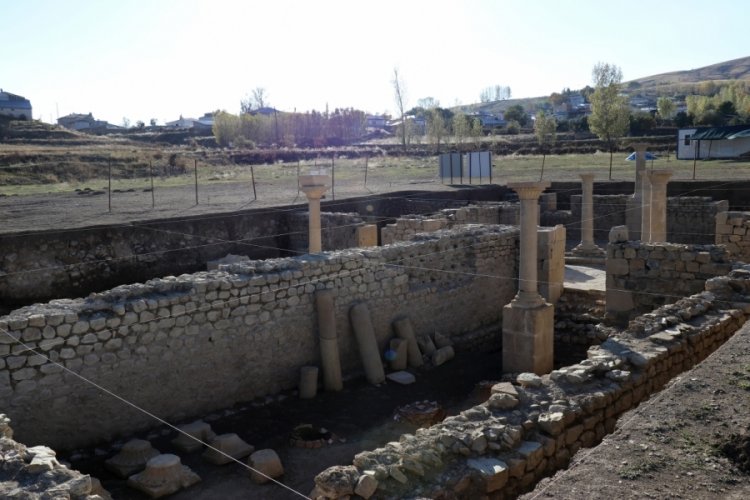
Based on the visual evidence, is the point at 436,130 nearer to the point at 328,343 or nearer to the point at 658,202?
the point at 658,202

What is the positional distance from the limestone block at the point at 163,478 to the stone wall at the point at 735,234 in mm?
13181

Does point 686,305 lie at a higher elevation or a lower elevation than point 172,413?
higher

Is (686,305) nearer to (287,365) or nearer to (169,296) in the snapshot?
(287,365)

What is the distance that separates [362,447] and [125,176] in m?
37.7

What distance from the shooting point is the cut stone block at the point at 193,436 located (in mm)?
8609

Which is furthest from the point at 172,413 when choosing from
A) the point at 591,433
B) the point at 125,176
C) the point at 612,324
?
the point at 125,176

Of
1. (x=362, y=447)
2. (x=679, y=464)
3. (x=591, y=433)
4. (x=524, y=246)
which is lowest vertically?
(x=362, y=447)

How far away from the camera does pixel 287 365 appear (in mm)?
10711

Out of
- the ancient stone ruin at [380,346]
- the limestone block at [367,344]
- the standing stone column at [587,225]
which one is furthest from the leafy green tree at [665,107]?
the limestone block at [367,344]

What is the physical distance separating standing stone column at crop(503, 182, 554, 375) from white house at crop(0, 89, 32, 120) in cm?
8005

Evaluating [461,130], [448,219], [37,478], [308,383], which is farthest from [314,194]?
[461,130]

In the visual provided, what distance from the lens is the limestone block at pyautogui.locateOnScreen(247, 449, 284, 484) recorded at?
7.81 metres

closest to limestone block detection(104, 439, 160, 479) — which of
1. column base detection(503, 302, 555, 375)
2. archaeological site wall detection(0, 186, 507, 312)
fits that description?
column base detection(503, 302, 555, 375)

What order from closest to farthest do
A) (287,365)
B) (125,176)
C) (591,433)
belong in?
(591,433) < (287,365) < (125,176)
